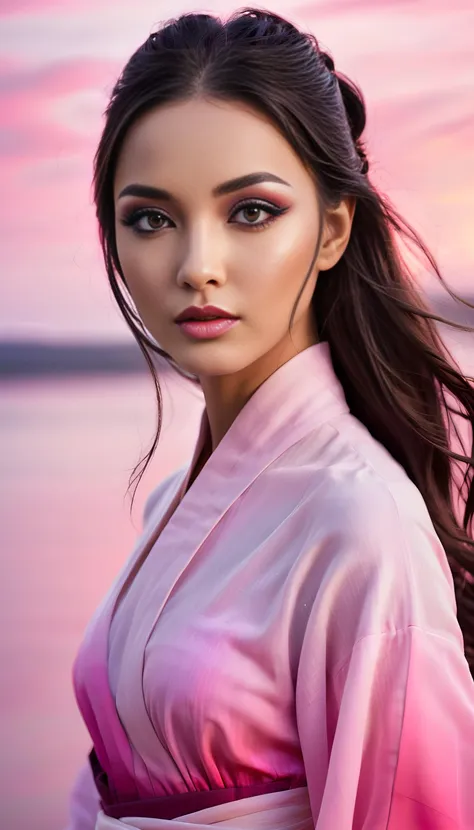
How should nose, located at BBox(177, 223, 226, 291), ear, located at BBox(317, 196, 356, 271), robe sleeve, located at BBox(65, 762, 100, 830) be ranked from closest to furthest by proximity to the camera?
nose, located at BBox(177, 223, 226, 291), ear, located at BBox(317, 196, 356, 271), robe sleeve, located at BBox(65, 762, 100, 830)

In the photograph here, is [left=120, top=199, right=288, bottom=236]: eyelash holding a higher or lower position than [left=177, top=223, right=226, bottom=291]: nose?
higher

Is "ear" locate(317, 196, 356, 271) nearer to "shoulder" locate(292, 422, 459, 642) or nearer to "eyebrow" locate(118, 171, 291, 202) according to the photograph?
"eyebrow" locate(118, 171, 291, 202)

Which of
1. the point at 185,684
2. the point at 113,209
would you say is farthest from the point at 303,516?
the point at 113,209

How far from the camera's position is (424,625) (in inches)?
44.1

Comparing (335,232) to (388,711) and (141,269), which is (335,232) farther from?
(388,711)

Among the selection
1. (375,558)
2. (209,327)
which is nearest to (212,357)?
(209,327)

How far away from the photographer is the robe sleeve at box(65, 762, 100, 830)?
1441 mm

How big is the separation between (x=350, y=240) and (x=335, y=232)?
0.13ft

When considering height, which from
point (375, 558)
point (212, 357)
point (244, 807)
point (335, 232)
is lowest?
point (244, 807)

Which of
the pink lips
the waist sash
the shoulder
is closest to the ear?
the pink lips

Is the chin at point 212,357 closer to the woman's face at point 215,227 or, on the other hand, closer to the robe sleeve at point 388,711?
the woman's face at point 215,227

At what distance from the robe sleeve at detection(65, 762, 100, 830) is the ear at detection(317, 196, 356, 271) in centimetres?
62

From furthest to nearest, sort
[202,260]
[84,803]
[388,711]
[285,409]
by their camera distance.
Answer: [84,803], [285,409], [202,260], [388,711]

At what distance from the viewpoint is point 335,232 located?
1333 mm
